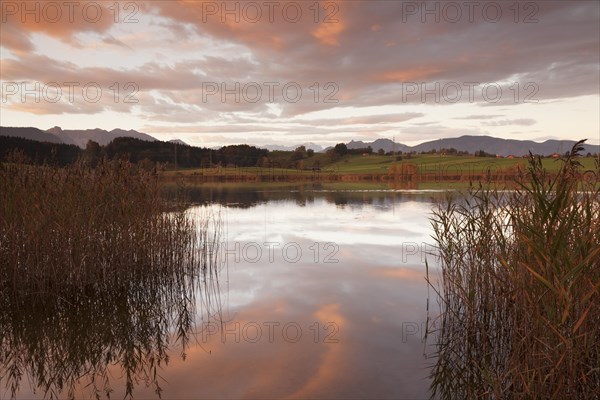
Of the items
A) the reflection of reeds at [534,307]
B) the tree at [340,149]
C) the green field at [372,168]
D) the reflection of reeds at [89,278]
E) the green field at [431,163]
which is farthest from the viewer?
the tree at [340,149]

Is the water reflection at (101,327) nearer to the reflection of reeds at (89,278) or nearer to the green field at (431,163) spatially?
the reflection of reeds at (89,278)

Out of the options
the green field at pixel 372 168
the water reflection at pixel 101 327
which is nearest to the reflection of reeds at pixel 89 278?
the water reflection at pixel 101 327

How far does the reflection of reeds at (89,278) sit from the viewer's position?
727 cm

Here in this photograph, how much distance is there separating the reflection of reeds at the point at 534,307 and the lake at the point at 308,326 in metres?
0.83

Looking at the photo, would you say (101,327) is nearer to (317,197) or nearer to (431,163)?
(317,197)

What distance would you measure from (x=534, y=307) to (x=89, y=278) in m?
9.92

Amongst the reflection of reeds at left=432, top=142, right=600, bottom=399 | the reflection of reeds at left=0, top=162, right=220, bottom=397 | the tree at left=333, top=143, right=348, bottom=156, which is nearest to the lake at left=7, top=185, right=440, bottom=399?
the reflection of reeds at left=0, top=162, right=220, bottom=397

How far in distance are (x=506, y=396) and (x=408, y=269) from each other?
8.79 meters

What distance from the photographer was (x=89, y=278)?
409 inches

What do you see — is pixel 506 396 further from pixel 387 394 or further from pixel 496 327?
pixel 496 327

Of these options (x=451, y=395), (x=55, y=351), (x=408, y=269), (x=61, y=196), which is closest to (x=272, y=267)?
(x=408, y=269)

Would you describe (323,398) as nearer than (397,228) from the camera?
Yes

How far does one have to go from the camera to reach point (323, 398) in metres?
6.13

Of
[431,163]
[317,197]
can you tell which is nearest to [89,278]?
[317,197]
